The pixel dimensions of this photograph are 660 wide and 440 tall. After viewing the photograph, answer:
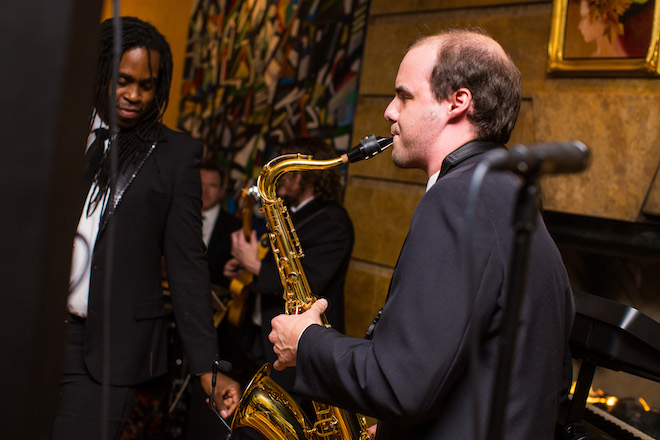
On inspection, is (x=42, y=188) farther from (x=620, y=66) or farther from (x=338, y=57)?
(x=338, y=57)

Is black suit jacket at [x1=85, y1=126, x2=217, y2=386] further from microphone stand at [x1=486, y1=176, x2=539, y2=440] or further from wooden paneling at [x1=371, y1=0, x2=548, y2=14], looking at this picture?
wooden paneling at [x1=371, y1=0, x2=548, y2=14]

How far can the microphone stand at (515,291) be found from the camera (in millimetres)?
920

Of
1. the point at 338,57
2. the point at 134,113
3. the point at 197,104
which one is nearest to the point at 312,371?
the point at 134,113

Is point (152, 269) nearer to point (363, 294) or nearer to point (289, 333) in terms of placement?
point (289, 333)

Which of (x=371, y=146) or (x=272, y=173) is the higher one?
(x=371, y=146)

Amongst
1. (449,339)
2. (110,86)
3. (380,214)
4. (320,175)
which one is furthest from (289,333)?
(380,214)

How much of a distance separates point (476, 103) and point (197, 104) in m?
5.03

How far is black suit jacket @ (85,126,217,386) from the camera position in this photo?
6.75 ft

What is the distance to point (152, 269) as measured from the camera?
85.0 inches

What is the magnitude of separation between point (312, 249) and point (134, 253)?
1227mm

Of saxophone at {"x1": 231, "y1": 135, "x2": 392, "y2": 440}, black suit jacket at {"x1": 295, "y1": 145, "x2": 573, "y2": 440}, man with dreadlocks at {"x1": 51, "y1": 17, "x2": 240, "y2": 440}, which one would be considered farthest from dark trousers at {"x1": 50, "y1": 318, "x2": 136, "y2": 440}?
black suit jacket at {"x1": 295, "y1": 145, "x2": 573, "y2": 440}

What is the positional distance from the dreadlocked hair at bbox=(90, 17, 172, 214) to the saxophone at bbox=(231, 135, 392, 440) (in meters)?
0.47

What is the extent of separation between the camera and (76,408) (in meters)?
2.00

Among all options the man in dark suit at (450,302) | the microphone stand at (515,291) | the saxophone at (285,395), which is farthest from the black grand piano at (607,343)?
the microphone stand at (515,291)
